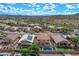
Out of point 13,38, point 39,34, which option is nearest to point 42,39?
point 39,34

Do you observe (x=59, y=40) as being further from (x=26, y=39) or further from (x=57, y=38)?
(x=26, y=39)

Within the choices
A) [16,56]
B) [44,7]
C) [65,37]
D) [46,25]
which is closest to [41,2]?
[44,7]

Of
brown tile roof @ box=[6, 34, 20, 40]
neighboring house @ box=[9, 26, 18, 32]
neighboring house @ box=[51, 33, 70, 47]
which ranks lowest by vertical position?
neighboring house @ box=[51, 33, 70, 47]

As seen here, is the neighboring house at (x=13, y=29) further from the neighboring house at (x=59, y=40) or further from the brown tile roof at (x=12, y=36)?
the neighboring house at (x=59, y=40)

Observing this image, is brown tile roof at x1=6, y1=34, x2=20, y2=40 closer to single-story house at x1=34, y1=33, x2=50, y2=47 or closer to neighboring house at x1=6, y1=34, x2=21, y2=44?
neighboring house at x1=6, y1=34, x2=21, y2=44

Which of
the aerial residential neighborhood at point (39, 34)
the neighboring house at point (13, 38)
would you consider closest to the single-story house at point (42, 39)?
the aerial residential neighborhood at point (39, 34)

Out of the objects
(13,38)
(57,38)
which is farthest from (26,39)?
(57,38)

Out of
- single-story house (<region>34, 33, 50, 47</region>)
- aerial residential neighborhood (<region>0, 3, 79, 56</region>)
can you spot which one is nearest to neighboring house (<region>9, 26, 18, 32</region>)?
aerial residential neighborhood (<region>0, 3, 79, 56</region>)
